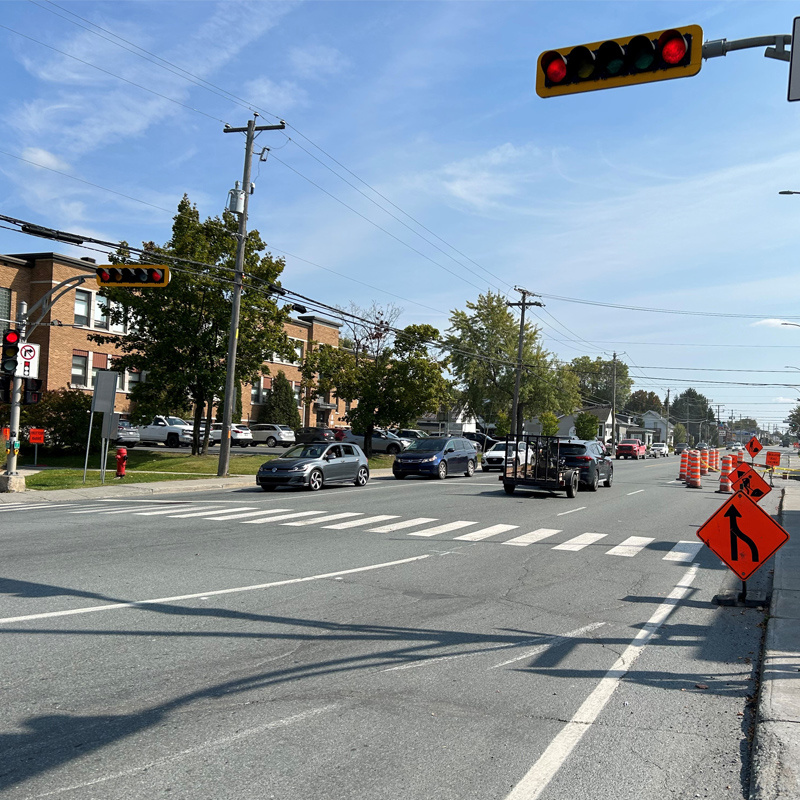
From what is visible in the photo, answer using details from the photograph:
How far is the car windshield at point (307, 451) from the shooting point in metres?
24.8

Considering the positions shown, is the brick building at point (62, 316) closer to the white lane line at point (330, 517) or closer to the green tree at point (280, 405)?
the green tree at point (280, 405)

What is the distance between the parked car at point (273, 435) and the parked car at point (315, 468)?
25921 mm

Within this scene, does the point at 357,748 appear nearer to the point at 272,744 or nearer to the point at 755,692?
the point at 272,744

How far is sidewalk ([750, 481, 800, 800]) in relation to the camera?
4.07 metres

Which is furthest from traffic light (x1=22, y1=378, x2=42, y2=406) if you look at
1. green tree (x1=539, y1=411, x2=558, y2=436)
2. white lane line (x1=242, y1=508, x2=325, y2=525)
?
green tree (x1=539, y1=411, x2=558, y2=436)

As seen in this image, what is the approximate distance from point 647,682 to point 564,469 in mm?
17519

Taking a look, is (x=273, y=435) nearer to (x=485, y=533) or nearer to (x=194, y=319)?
(x=194, y=319)

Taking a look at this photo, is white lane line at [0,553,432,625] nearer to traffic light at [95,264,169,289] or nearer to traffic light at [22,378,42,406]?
traffic light at [95,264,169,289]

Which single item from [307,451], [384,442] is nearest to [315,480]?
[307,451]

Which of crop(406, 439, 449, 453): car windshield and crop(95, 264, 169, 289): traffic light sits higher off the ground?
crop(95, 264, 169, 289): traffic light

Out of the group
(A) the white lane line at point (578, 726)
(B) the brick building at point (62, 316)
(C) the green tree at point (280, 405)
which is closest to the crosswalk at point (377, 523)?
(A) the white lane line at point (578, 726)

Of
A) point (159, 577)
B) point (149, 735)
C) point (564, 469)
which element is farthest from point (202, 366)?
point (149, 735)

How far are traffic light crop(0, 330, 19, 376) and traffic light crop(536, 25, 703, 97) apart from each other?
17239 millimetres

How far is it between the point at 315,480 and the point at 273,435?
28501mm
